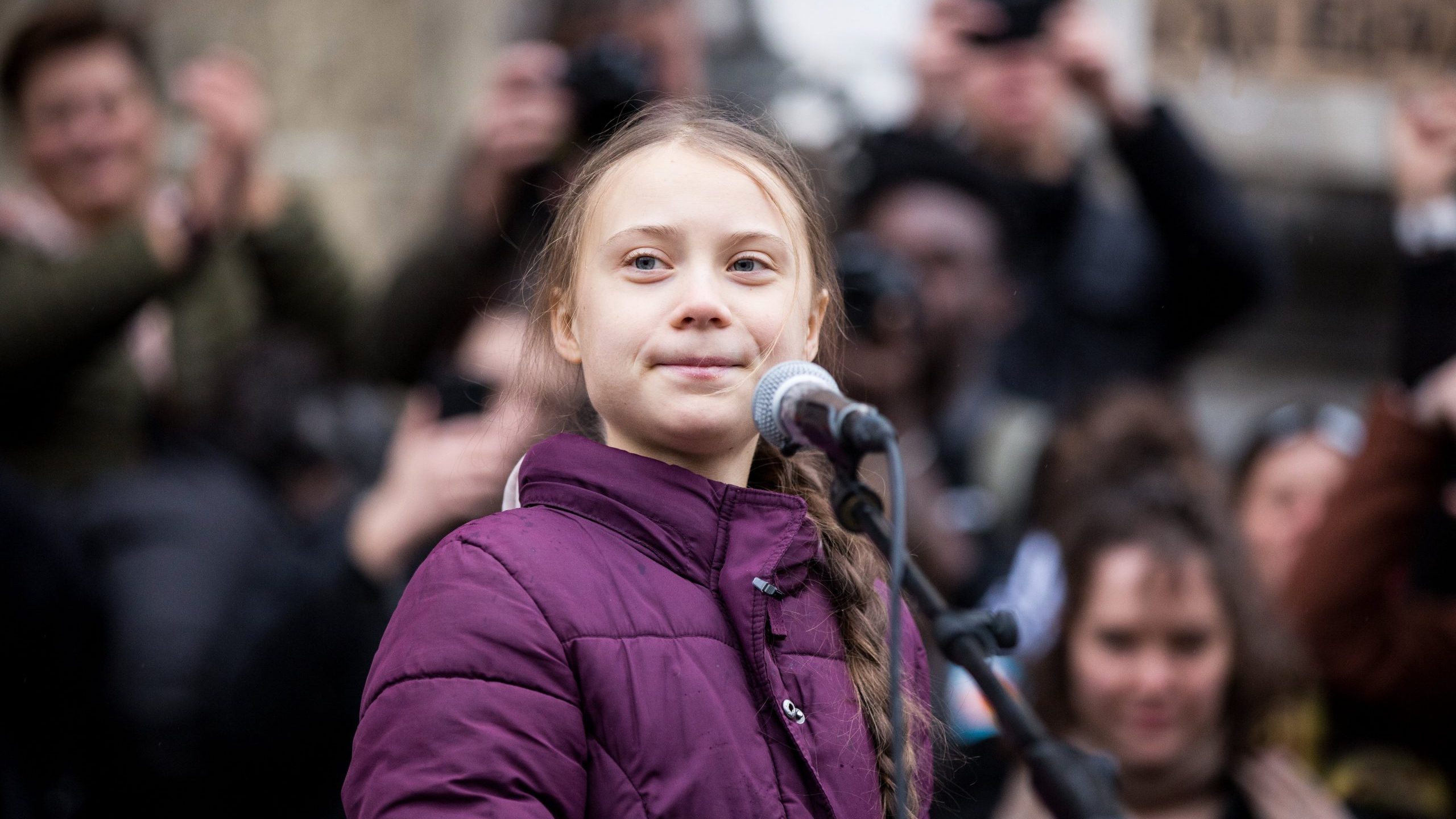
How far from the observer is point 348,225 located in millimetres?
6129

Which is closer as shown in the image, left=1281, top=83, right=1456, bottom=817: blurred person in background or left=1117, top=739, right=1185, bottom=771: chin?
left=1117, top=739, right=1185, bottom=771: chin

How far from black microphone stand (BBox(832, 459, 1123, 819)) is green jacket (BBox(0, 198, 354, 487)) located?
2.25 m

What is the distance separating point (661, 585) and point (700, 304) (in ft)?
0.84

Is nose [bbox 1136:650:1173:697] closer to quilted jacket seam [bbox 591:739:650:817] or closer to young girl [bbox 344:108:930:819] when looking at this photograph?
young girl [bbox 344:108:930:819]

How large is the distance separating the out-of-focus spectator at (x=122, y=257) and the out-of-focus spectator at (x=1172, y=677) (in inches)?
79.8

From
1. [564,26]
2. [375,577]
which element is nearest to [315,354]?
[564,26]

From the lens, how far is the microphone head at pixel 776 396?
1.45 meters

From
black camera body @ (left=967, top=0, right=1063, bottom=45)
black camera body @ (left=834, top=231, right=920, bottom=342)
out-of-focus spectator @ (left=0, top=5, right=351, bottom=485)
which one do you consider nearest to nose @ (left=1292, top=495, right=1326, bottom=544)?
black camera body @ (left=834, top=231, right=920, bottom=342)

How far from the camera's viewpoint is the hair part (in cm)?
375

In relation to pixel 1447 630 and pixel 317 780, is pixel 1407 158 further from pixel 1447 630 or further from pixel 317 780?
pixel 317 780

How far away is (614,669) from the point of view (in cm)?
133

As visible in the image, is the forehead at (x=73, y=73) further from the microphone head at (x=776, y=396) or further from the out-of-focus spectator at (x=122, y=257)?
the microphone head at (x=776, y=396)

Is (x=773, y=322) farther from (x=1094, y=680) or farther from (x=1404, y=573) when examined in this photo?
(x=1404, y=573)

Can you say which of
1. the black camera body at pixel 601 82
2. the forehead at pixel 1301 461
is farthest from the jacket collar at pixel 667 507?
the forehead at pixel 1301 461
